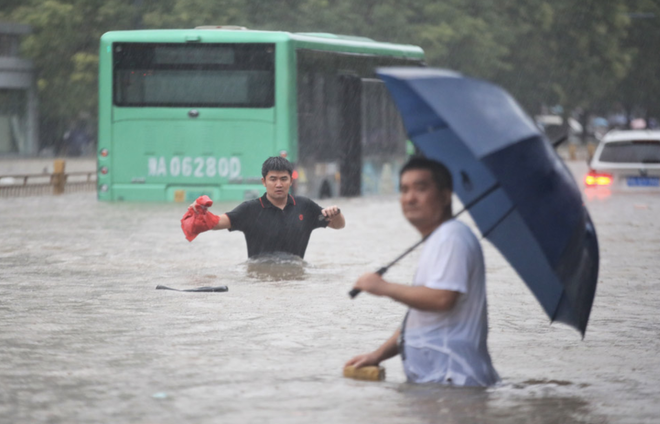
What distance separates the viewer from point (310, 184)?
23.7 meters

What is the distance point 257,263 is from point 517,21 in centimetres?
4250

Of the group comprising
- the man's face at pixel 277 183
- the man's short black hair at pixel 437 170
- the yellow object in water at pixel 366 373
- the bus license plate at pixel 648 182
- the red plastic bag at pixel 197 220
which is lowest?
the bus license plate at pixel 648 182

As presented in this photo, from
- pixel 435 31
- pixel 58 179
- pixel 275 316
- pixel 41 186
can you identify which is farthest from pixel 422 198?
pixel 435 31

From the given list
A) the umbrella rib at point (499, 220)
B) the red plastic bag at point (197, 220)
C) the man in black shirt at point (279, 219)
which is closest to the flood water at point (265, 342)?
the man in black shirt at point (279, 219)

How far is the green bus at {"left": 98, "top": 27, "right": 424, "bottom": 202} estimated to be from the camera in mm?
22000

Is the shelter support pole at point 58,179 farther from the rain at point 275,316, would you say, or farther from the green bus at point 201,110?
the green bus at point 201,110

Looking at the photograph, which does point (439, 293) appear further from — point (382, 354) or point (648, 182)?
point (648, 182)

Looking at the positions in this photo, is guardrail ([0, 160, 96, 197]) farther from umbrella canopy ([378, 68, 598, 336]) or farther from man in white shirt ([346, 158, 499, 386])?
man in white shirt ([346, 158, 499, 386])

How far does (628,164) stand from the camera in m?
21.6

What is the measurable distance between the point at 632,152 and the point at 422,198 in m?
16.6

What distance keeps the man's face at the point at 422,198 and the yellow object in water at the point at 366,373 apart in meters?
1.00

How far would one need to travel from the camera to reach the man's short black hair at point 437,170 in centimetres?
551

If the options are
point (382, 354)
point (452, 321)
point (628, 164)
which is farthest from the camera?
point (628, 164)

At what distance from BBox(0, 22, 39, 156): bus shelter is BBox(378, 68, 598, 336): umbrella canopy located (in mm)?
47821
